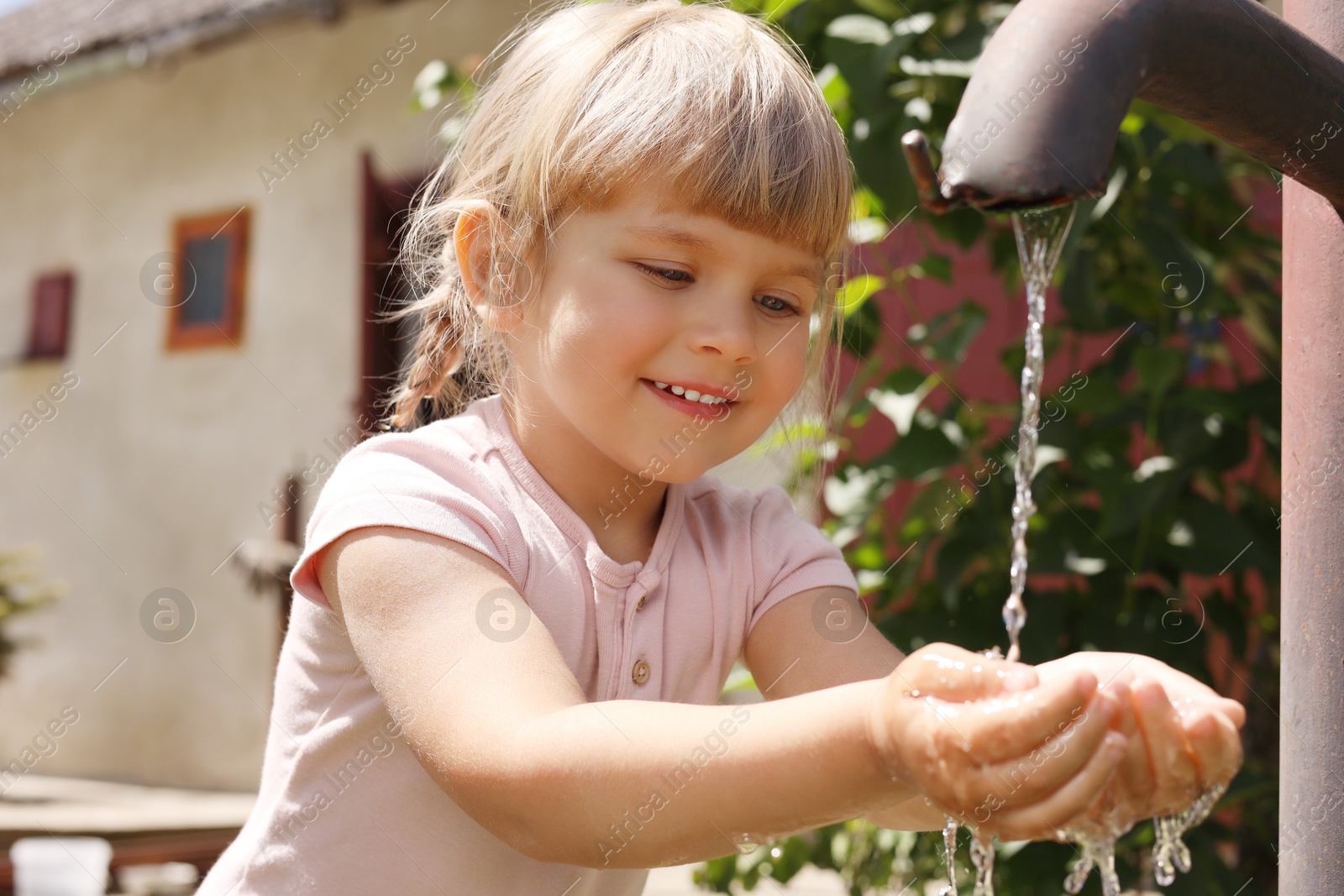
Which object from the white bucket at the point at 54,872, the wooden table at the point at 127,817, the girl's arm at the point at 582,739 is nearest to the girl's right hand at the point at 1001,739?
the girl's arm at the point at 582,739

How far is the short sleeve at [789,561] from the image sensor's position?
46.1 inches

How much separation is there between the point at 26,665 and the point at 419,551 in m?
5.56

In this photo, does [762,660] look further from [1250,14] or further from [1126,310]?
[1126,310]

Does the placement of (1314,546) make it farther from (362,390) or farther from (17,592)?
(17,592)

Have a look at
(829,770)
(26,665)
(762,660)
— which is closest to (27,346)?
(26,665)

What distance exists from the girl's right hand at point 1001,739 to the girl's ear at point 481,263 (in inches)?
28.0

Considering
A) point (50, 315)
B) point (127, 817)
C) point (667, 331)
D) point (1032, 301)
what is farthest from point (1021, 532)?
point (50, 315)

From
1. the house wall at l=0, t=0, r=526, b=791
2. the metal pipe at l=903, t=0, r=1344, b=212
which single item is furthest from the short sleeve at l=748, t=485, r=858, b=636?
the house wall at l=0, t=0, r=526, b=791

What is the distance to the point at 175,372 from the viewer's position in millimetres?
5492

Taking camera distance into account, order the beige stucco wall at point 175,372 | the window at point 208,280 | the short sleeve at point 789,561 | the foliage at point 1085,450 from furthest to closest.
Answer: the window at point 208,280, the beige stucco wall at point 175,372, the foliage at point 1085,450, the short sleeve at point 789,561

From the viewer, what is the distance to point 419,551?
0.92 metres

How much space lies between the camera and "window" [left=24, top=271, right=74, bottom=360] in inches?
228

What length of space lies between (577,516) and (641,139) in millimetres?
327

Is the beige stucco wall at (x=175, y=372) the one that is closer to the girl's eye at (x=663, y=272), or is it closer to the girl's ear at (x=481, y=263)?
the girl's ear at (x=481, y=263)
